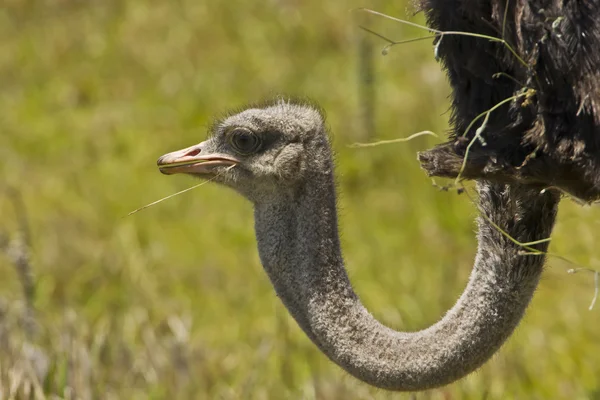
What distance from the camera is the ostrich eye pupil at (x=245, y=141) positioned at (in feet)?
10.4

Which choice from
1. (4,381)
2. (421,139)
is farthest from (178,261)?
(4,381)

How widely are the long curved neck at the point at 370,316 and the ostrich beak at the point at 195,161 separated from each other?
0.16 m

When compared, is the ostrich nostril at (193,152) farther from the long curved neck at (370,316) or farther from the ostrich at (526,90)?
the ostrich at (526,90)

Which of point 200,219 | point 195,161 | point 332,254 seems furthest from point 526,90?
point 200,219

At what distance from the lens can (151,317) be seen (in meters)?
5.96

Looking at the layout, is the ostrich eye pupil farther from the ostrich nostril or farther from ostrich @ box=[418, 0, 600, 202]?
ostrich @ box=[418, 0, 600, 202]

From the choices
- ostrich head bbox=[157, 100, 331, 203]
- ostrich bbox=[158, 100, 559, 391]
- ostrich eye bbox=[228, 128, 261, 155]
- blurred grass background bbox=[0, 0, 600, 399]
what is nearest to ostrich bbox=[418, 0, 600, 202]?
ostrich bbox=[158, 100, 559, 391]

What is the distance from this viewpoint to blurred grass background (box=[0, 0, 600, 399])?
508 cm

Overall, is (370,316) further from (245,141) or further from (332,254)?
(245,141)

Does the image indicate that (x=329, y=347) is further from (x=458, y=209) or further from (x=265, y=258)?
(x=458, y=209)

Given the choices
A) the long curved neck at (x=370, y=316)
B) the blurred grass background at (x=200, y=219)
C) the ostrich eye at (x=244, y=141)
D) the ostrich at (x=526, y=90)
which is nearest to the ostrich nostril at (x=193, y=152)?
the ostrich eye at (x=244, y=141)

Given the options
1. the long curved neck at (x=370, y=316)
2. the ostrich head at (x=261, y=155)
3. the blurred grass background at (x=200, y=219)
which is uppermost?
the ostrich head at (x=261, y=155)

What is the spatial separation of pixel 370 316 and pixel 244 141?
58 centimetres

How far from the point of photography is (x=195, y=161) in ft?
10.4
